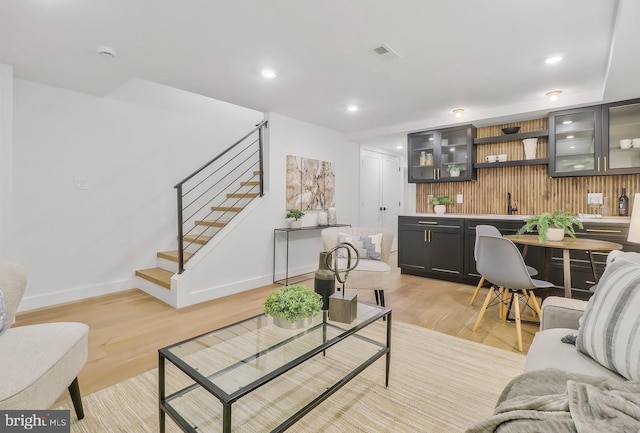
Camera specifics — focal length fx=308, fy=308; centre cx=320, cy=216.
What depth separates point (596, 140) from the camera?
11.5ft

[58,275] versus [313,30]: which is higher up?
[313,30]

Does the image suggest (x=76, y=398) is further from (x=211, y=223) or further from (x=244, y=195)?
(x=244, y=195)

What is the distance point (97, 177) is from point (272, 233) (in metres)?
2.17

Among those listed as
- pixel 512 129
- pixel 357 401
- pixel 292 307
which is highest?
pixel 512 129

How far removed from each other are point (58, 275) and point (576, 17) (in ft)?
16.9

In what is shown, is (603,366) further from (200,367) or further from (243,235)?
(243,235)

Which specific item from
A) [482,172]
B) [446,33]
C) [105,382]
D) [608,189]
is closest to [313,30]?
[446,33]

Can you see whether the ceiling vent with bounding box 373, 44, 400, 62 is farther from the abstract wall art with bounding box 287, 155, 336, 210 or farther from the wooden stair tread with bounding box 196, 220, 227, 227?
the wooden stair tread with bounding box 196, 220, 227, 227

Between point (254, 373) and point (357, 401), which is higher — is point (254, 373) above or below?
above

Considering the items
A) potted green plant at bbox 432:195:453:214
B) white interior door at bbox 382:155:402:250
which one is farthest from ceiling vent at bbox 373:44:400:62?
white interior door at bbox 382:155:402:250

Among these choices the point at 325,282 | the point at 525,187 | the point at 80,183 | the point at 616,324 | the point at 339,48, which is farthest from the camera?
the point at 525,187

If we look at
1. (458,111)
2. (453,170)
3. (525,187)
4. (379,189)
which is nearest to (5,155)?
(458,111)

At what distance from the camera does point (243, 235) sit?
393 centimetres

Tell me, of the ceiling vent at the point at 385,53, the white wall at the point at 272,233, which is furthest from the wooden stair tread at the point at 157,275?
the ceiling vent at the point at 385,53
